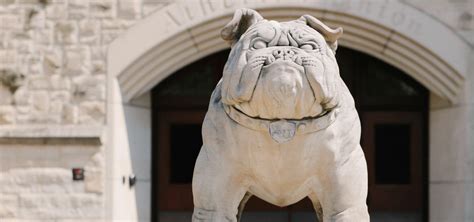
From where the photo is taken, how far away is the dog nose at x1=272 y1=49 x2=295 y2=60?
2.75 meters

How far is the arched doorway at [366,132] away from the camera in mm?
7672

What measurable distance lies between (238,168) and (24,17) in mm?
4501

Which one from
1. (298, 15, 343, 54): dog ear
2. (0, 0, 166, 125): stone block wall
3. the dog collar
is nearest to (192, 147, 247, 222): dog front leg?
the dog collar

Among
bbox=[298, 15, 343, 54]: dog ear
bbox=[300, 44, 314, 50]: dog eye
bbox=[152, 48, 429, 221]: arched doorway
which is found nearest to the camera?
bbox=[300, 44, 314, 50]: dog eye

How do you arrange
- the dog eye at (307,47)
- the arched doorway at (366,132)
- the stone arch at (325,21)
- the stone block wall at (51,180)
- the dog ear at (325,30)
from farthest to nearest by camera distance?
1. the arched doorway at (366,132)
2. the stone block wall at (51,180)
3. the stone arch at (325,21)
4. the dog ear at (325,30)
5. the dog eye at (307,47)

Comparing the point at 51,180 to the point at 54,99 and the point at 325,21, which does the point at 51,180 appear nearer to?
the point at 54,99

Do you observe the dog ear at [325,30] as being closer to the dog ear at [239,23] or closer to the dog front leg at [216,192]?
the dog ear at [239,23]

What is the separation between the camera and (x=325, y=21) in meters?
7.02

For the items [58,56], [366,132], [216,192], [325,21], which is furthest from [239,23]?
[366,132]

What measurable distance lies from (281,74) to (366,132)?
5121mm

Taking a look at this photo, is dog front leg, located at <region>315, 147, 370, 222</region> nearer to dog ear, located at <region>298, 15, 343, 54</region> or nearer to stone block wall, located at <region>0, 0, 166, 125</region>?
dog ear, located at <region>298, 15, 343, 54</region>

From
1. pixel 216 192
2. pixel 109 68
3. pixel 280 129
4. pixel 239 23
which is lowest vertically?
pixel 216 192

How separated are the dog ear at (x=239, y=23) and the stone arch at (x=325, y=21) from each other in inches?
153

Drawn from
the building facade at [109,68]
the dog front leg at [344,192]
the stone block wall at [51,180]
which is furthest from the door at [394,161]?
the dog front leg at [344,192]
